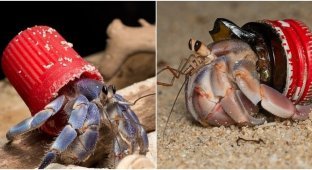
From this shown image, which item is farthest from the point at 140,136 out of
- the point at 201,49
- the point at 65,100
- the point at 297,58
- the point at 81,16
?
the point at 81,16

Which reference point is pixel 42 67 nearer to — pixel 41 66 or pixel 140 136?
pixel 41 66

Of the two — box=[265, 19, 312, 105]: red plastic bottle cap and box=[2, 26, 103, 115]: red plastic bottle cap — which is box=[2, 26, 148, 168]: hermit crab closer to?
box=[2, 26, 103, 115]: red plastic bottle cap

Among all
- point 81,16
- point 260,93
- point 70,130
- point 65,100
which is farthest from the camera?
point 81,16

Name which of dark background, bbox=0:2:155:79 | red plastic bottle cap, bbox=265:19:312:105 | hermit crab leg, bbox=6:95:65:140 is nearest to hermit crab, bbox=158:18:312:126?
red plastic bottle cap, bbox=265:19:312:105

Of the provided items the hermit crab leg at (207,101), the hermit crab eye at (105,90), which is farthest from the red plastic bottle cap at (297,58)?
the hermit crab eye at (105,90)

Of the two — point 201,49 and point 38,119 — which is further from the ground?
point 201,49

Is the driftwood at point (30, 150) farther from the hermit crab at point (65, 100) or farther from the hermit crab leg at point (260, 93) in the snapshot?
the hermit crab leg at point (260, 93)
